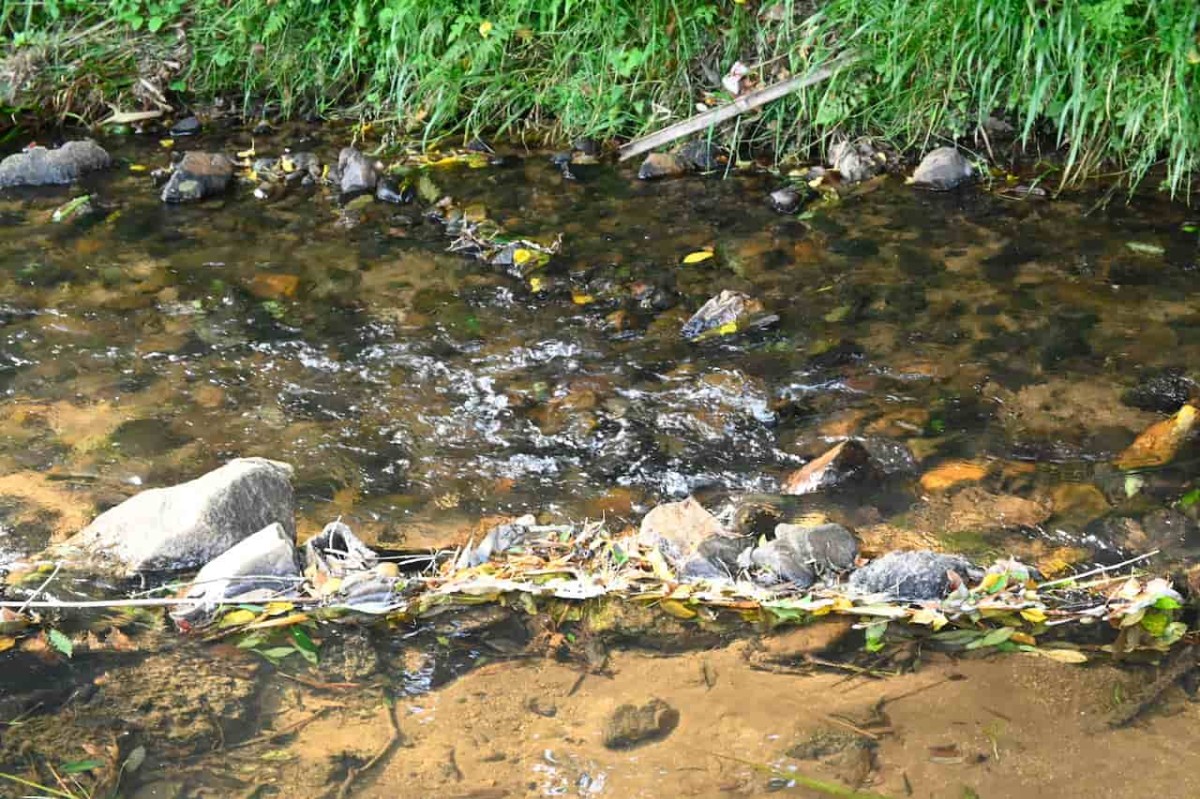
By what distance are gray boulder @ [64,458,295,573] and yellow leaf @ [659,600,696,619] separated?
36.8 inches

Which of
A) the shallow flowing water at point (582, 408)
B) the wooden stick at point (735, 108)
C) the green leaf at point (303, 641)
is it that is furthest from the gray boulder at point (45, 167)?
the green leaf at point (303, 641)

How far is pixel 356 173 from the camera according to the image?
16.6ft

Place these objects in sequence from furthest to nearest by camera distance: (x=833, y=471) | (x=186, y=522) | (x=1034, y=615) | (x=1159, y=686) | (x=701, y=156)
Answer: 1. (x=701, y=156)
2. (x=833, y=471)
3. (x=186, y=522)
4. (x=1034, y=615)
5. (x=1159, y=686)

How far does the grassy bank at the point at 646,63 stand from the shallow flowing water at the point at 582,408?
1.17ft

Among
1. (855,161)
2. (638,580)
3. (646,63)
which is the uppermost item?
(646,63)

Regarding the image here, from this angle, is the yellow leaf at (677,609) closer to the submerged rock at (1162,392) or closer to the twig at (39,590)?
the twig at (39,590)

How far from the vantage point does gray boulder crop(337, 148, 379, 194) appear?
5.07m

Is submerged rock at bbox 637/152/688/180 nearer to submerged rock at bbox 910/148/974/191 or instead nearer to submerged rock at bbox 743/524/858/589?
submerged rock at bbox 910/148/974/191

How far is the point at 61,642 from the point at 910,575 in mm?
1796

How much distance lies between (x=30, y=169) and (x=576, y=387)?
323 centimetres

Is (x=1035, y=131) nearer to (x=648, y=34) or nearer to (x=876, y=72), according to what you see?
(x=876, y=72)

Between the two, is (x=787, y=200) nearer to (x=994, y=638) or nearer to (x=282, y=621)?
(x=994, y=638)

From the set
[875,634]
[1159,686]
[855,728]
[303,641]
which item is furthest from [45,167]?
[1159,686]

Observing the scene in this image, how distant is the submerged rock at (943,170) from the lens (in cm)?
473
